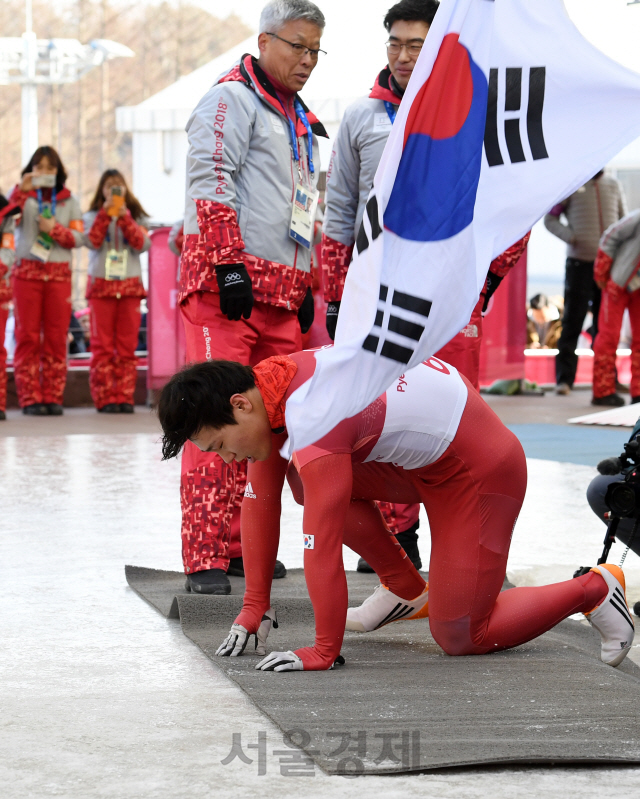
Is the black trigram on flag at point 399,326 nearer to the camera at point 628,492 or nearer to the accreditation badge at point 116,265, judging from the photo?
the camera at point 628,492

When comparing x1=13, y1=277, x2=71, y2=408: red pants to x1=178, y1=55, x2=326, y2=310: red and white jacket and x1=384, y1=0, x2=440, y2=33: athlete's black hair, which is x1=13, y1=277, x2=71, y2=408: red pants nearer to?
x1=178, y1=55, x2=326, y2=310: red and white jacket

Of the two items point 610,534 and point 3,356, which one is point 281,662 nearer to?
point 610,534

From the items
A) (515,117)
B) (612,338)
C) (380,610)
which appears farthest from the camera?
(612,338)

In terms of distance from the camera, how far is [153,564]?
3414 millimetres

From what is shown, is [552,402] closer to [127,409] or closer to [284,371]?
[127,409]

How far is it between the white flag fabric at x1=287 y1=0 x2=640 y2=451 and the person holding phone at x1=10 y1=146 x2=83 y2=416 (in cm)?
546

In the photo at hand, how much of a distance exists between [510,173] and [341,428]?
591 millimetres

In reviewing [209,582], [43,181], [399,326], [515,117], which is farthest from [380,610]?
[43,181]

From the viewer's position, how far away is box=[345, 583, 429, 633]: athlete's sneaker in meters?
2.67

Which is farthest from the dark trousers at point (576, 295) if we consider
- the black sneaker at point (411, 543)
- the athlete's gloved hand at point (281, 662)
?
the athlete's gloved hand at point (281, 662)

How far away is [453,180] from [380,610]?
3.35 ft

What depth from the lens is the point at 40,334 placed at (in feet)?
26.2

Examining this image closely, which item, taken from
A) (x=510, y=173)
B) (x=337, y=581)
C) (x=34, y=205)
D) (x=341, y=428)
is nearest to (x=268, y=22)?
(x=510, y=173)

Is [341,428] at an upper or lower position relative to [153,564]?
upper
